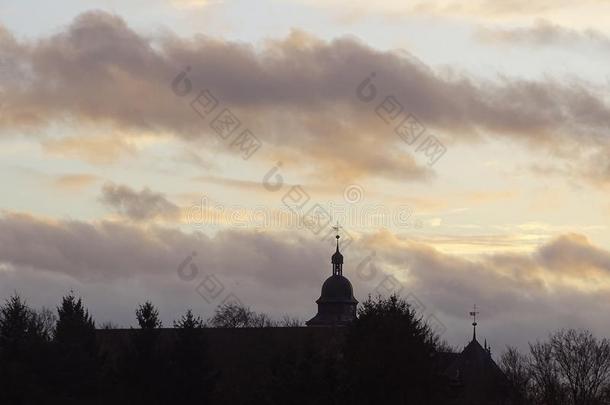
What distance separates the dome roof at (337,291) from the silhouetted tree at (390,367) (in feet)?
367

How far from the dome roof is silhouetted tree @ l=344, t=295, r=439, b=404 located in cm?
11183

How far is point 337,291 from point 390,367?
11761 centimetres

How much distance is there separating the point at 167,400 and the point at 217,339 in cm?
4020

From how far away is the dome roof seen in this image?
195 metres

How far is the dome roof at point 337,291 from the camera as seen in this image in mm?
195125

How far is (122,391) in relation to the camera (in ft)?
311

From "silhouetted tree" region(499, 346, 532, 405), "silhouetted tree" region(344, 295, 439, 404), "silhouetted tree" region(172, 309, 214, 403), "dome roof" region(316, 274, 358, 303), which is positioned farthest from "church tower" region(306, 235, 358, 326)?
"silhouetted tree" region(344, 295, 439, 404)

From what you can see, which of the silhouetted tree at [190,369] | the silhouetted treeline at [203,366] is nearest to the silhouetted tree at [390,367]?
the silhouetted treeline at [203,366]

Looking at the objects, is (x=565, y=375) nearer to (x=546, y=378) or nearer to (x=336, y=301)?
(x=546, y=378)

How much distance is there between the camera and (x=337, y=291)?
196m

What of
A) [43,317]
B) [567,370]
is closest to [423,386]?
[567,370]

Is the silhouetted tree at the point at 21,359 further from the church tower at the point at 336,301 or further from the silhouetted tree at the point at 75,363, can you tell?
the church tower at the point at 336,301

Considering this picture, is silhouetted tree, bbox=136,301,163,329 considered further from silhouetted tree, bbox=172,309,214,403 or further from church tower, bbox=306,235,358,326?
church tower, bbox=306,235,358,326

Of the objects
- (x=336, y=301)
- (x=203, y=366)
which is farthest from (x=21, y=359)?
(x=336, y=301)
